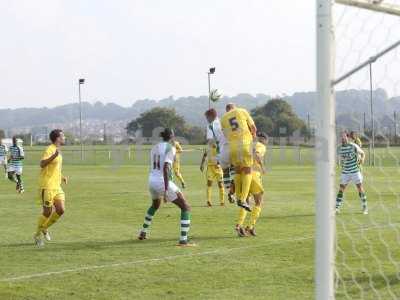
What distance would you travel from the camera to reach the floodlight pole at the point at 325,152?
13.4 feet

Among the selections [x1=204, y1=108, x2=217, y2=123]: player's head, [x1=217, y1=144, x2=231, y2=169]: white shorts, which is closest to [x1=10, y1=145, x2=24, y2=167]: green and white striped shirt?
[x1=204, y1=108, x2=217, y2=123]: player's head

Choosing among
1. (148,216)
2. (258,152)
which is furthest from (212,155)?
(148,216)

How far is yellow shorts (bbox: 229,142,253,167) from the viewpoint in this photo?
11016mm

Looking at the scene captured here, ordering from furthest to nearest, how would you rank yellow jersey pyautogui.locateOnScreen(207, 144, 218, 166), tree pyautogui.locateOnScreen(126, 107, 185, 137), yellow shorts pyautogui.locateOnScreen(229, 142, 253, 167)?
tree pyautogui.locateOnScreen(126, 107, 185, 137), yellow jersey pyautogui.locateOnScreen(207, 144, 218, 166), yellow shorts pyautogui.locateOnScreen(229, 142, 253, 167)

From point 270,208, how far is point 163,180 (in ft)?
20.1

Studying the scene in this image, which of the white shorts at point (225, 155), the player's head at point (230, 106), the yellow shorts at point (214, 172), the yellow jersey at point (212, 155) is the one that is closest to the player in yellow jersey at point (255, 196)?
the white shorts at point (225, 155)

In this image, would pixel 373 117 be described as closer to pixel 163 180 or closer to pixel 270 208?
pixel 163 180

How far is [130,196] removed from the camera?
19.8 m

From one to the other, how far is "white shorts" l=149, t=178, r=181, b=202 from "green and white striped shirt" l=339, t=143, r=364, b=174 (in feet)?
17.5

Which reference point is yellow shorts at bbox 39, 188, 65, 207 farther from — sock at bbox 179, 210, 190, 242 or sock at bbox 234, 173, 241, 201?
sock at bbox 234, 173, 241, 201

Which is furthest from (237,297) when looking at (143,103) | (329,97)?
(143,103)

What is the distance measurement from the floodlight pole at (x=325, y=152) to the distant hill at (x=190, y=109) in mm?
134

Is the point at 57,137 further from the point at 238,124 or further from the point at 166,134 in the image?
the point at 238,124

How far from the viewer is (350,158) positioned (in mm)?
14312
